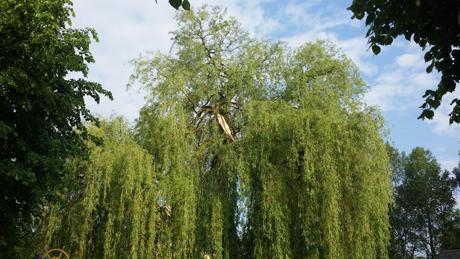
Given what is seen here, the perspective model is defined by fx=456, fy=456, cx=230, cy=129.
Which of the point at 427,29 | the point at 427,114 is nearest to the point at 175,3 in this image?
the point at 427,29

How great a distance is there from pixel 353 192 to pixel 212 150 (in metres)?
4.05

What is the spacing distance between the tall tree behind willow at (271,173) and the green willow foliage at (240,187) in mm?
29

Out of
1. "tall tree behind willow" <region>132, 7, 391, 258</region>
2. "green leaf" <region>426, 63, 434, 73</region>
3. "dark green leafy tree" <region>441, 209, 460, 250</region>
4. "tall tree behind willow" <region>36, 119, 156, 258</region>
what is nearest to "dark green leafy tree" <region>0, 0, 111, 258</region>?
"tall tree behind willow" <region>36, 119, 156, 258</region>

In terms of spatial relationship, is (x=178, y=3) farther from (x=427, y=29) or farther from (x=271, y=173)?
(x=271, y=173)

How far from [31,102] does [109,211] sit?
471 cm

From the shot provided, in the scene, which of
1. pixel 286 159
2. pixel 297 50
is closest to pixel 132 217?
pixel 286 159

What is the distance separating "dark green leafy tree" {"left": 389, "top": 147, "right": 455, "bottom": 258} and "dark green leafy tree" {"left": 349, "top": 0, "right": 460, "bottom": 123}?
122ft

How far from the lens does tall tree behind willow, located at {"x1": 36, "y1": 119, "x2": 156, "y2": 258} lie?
11383 mm

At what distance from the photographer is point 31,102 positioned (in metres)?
7.89

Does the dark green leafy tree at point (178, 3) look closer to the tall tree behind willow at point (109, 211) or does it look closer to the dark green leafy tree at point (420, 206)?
the tall tree behind willow at point (109, 211)

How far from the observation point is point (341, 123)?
494 inches

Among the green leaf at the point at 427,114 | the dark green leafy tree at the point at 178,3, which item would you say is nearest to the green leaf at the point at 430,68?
the green leaf at the point at 427,114

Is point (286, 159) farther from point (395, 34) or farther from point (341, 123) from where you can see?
point (395, 34)

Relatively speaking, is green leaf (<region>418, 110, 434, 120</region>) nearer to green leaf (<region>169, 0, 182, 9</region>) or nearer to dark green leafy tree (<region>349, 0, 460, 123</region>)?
dark green leafy tree (<region>349, 0, 460, 123</region>)
